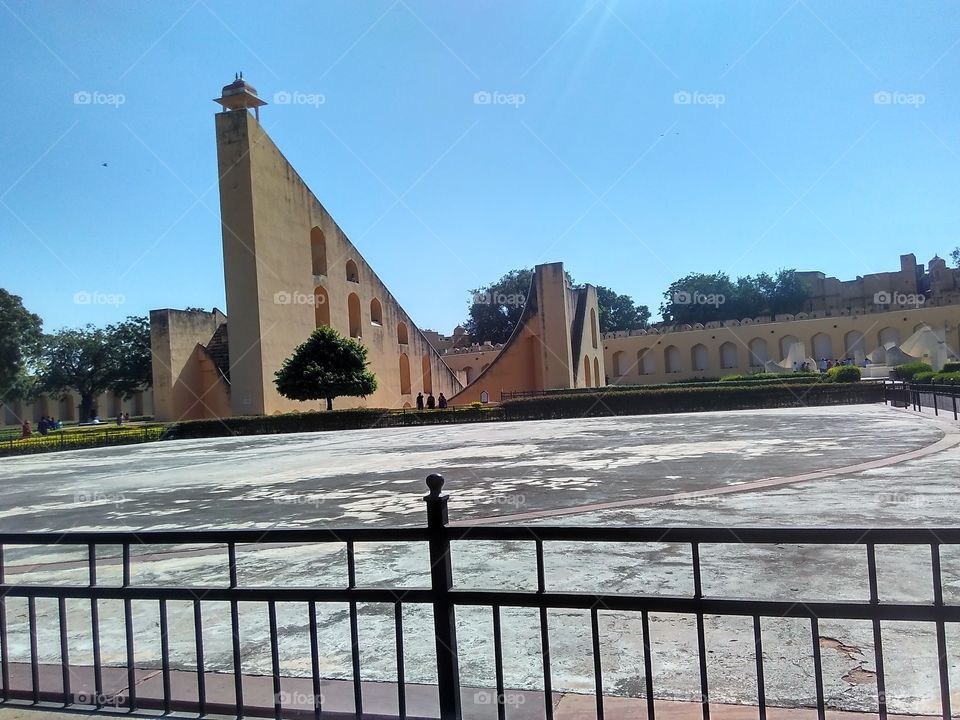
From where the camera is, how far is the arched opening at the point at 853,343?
45.1 m

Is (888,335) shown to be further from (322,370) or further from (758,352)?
(322,370)

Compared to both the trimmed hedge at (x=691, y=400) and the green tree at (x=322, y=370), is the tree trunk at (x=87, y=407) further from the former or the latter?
the trimmed hedge at (x=691, y=400)

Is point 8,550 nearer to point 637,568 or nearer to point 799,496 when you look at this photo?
point 637,568

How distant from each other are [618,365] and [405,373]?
20.4 m

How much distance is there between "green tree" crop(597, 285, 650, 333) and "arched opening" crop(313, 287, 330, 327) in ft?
136

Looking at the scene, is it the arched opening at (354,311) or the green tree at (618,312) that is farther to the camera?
the green tree at (618,312)

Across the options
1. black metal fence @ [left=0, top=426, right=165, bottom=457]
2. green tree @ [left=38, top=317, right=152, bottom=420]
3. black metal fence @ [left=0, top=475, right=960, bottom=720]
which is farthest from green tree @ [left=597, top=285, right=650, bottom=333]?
black metal fence @ [left=0, top=475, right=960, bottom=720]

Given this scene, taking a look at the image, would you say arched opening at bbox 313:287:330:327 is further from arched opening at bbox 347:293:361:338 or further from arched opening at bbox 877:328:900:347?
arched opening at bbox 877:328:900:347

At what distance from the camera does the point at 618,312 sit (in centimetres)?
7325

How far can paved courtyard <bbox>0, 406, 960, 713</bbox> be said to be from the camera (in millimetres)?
3193

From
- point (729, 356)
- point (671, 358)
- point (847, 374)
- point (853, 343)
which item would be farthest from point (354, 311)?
point (853, 343)

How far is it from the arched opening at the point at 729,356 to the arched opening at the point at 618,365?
7.49 meters

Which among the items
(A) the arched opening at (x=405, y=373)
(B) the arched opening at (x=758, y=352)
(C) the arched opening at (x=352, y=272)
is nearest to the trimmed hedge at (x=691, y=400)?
(C) the arched opening at (x=352, y=272)

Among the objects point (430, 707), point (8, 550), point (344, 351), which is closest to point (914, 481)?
point (430, 707)
